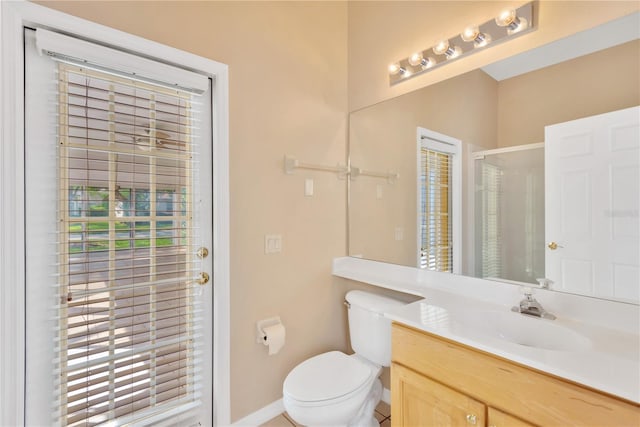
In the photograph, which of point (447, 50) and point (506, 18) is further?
point (447, 50)

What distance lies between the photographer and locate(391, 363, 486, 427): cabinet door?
98cm

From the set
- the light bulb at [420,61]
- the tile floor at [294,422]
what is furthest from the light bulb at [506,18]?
the tile floor at [294,422]

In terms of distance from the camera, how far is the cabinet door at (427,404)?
0.98 meters

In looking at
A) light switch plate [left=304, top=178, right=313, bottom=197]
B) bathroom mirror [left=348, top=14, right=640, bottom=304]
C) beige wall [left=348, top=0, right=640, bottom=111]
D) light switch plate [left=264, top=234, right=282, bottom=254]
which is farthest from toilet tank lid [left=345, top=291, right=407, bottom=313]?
beige wall [left=348, top=0, right=640, bottom=111]

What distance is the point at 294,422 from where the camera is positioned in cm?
169

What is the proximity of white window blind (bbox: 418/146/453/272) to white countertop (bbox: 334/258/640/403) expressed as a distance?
13 cm

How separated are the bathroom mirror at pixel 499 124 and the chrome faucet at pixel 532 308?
12cm

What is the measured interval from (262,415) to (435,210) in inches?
60.4

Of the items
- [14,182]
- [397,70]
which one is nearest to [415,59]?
[397,70]

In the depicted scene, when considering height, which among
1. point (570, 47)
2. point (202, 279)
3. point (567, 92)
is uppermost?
point (570, 47)

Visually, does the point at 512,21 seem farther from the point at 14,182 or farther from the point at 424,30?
the point at 14,182

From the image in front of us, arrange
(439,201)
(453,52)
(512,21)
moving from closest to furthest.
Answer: (512,21) < (453,52) < (439,201)

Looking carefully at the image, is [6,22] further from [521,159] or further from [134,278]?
[521,159]

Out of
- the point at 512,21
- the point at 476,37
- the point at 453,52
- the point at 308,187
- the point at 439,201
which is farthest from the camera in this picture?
the point at 308,187
